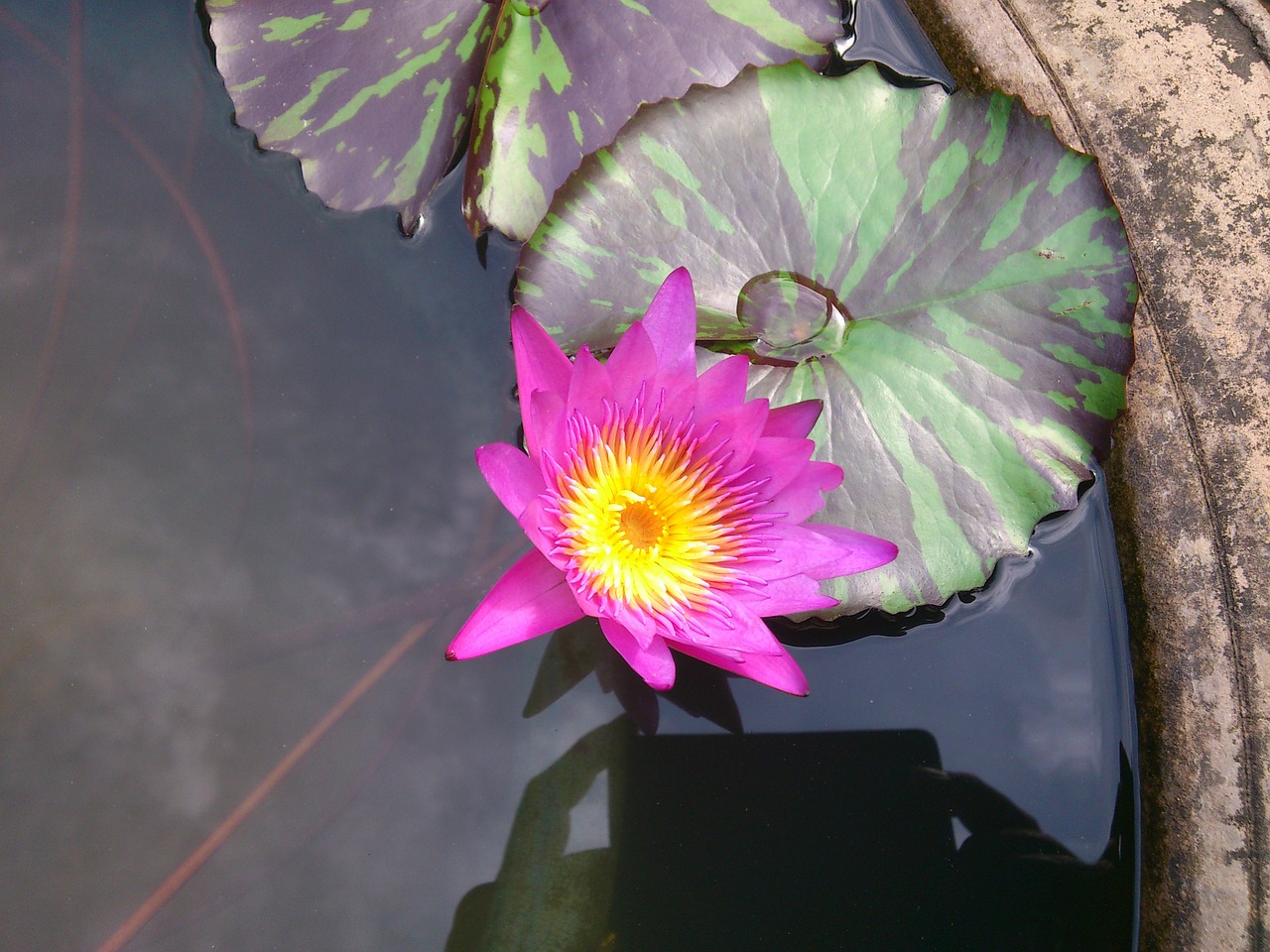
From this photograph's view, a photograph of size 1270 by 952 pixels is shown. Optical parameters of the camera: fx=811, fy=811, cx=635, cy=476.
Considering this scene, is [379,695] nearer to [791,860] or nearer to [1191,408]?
[791,860]

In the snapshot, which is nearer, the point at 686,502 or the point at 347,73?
the point at 686,502

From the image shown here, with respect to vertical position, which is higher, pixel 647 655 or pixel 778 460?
pixel 778 460

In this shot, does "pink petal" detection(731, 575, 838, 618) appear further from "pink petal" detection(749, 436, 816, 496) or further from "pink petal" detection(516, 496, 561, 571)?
"pink petal" detection(516, 496, 561, 571)

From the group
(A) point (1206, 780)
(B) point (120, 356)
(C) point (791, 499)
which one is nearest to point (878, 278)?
(C) point (791, 499)

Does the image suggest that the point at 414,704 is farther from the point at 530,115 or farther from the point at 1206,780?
the point at 1206,780

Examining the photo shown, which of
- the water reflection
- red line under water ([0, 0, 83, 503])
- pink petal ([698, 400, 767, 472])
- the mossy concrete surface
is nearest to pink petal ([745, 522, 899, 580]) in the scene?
pink petal ([698, 400, 767, 472])

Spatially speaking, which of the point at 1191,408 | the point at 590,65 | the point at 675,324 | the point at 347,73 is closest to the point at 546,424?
the point at 675,324
